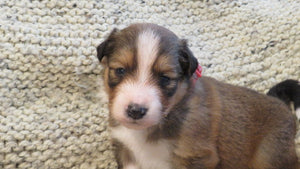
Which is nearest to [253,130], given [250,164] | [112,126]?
[250,164]

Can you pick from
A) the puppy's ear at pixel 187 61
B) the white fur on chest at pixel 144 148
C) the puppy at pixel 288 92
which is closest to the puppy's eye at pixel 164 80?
the puppy's ear at pixel 187 61

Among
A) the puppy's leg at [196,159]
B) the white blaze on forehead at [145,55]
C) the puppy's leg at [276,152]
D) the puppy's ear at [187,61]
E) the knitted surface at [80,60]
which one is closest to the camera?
the white blaze on forehead at [145,55]

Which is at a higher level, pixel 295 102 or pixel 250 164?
pixel 295 102

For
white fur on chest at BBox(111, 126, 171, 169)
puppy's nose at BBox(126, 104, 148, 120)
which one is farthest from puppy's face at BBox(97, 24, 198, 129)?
white fur on chest at BBox(111, 126, 171, 169)

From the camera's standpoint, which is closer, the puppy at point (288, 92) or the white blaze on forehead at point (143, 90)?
the white blaze on forehead at point (143, 90)

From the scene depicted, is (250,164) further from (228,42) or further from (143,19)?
(143,19)

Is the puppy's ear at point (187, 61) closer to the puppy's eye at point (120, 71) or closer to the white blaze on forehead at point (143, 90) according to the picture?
the white blaze on forehead at point (143, 90)
